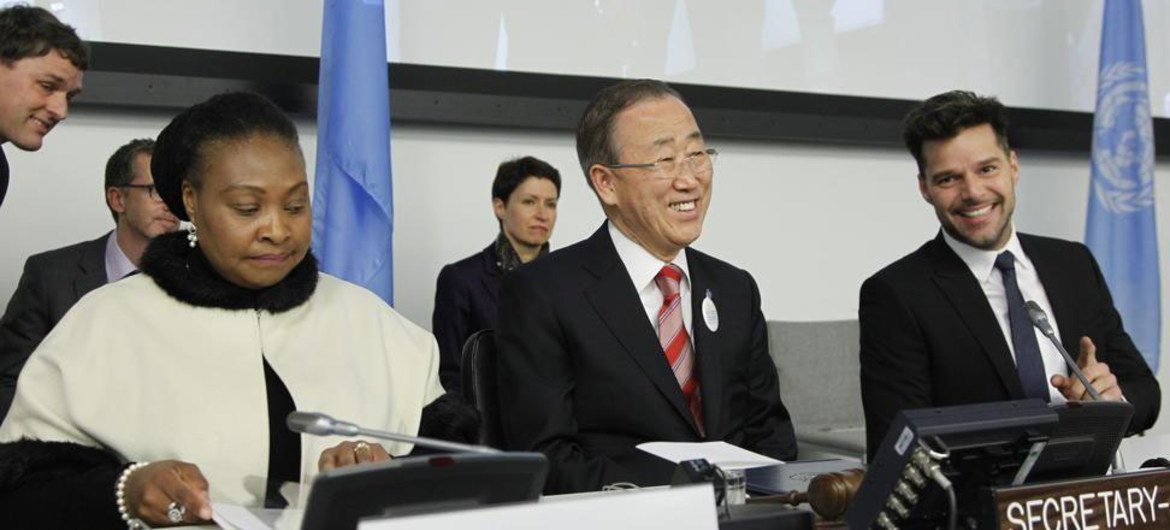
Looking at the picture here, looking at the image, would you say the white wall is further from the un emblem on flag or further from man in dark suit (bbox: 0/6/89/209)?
man in dark suit (bbox: 0/6/89/209)

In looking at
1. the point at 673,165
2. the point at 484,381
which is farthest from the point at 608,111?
the point at 484,381

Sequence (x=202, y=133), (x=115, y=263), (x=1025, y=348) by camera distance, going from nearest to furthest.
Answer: (x=202, y=133), (x=1025, y=348), (x=115, y=263)

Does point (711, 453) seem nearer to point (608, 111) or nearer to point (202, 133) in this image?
point (608, 111)

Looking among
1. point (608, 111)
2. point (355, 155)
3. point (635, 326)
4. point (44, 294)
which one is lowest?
point (635, 326)

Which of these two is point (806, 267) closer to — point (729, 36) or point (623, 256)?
point (729, 36)

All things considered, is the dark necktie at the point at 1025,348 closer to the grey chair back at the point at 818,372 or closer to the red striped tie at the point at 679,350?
the red striped tie at the point at 679,350

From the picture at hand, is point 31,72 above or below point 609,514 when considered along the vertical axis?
above

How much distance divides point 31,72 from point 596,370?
5.39 ft

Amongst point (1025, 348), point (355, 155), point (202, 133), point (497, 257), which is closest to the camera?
point (202, 133)

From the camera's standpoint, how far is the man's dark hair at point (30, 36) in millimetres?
3055

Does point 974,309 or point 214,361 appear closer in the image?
point 214,361

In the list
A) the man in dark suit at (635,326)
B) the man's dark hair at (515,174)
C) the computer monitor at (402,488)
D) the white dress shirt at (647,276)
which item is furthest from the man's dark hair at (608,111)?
the man's dark hair at (515,174)

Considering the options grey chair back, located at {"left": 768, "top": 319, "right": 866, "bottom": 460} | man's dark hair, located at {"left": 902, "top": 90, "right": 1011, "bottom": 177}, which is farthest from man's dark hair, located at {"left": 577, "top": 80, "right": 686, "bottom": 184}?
grey chair back, located at {"left": 768, "top": 319, "right": 866, "bottom": 460}

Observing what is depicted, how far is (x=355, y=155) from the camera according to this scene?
405 cm
